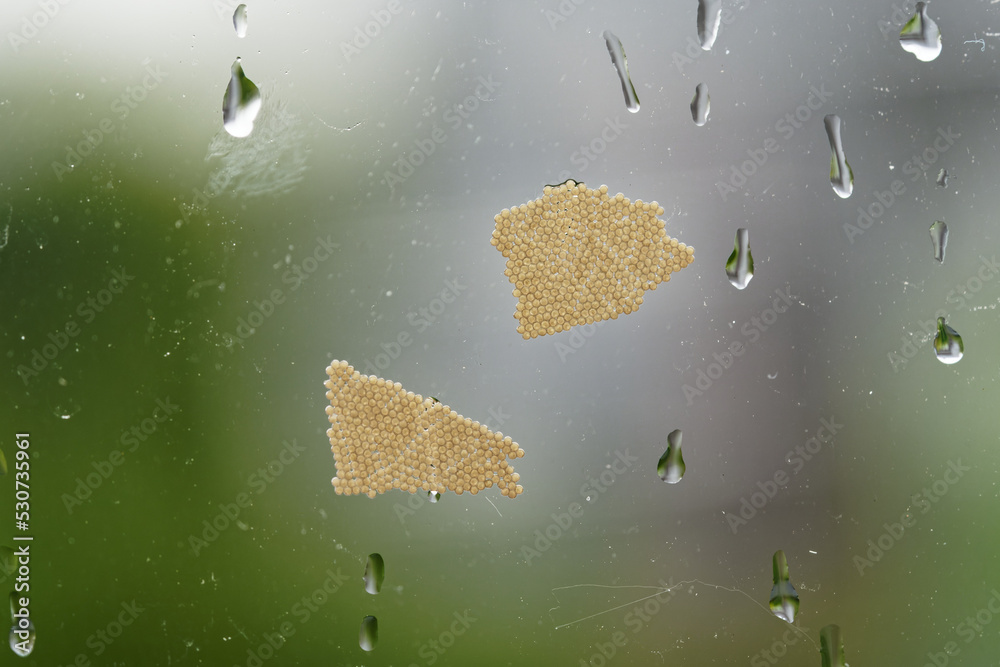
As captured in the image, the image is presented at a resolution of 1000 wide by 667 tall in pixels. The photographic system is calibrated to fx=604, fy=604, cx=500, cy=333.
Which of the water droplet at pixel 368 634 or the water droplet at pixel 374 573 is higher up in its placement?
the water droplet at pixel 374 573

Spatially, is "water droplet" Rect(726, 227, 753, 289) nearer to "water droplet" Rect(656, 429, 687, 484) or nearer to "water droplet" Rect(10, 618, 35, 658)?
"water droplet" Rect(656, 429, 687, 484)

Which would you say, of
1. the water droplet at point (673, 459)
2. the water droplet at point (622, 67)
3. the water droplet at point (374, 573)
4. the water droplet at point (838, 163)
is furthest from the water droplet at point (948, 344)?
the water droplet at point (374, 573)

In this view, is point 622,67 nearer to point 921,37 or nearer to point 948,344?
point 921,37

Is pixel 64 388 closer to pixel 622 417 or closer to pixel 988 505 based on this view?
pixel 622 417

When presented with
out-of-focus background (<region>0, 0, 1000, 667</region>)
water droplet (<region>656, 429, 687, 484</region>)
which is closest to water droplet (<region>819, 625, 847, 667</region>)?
out-of-focus background (<region>0, 0, 1000, 667</region>)

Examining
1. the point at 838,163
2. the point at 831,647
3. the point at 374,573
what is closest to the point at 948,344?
the point at 838,163

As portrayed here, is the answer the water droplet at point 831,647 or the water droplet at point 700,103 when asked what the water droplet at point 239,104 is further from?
the water droplet at point 831,647

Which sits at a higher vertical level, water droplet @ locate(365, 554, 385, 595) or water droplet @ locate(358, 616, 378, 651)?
water droplet @ locate(365, 554, 385, 595)

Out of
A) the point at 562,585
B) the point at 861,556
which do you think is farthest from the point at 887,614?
the point at 562,585
